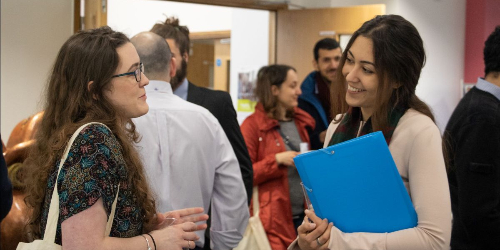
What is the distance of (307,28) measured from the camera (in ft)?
18.5

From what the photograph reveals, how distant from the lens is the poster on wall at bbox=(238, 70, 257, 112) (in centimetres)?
677

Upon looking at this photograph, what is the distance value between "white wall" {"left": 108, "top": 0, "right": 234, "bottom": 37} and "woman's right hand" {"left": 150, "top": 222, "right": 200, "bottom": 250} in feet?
18.4

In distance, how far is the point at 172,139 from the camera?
2428 mm

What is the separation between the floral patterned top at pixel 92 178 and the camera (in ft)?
4.66

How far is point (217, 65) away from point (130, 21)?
173cm

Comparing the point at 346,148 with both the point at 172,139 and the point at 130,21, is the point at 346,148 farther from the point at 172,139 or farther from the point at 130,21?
the point at 130,21

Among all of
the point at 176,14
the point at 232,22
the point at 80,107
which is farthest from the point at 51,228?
the point at 176,14

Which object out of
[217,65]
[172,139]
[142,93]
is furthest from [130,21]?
[142,93]

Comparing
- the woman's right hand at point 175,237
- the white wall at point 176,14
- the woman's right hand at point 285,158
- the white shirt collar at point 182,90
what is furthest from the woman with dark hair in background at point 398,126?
the white wall at point 176,14

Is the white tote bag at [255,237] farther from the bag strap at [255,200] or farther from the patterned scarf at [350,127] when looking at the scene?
the patterned scarf at [350,127]

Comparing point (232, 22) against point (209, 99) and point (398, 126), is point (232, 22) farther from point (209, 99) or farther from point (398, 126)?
point (398, 126)

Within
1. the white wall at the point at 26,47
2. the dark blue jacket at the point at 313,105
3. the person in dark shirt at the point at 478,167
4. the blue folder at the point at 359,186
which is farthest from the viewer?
the white wall at the point at 26,47

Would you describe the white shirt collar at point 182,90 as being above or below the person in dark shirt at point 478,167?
above

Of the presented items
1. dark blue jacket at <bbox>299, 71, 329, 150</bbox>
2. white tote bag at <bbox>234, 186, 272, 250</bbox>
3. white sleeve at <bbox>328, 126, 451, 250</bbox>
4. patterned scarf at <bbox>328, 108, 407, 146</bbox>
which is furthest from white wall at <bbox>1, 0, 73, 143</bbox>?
white sleeve at <bbox>328, 126, 451, 250</bbox>
